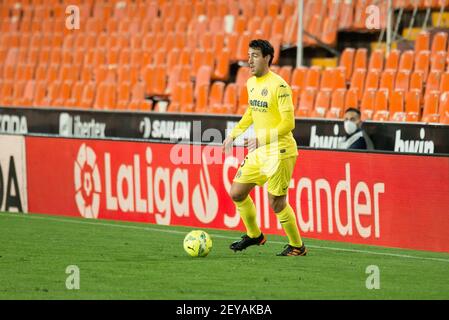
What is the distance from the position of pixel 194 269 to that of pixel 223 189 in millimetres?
4479

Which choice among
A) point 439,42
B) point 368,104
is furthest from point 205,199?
point 439,42

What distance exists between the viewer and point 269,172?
1048 cm

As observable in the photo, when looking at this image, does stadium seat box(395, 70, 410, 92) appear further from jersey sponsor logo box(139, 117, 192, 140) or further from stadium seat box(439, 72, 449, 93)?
jersey sponsor logo box(139, 117, 192, 140)

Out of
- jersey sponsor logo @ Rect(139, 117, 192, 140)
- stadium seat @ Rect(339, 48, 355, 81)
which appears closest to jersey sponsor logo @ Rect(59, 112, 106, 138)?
jersey sponsor logo @ Rect(139, 117, 192, 140)

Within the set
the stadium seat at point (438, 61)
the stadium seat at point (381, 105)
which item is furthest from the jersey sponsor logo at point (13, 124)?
the stadium seat at point (438, 61)

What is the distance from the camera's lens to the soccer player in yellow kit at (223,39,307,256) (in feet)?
33.8

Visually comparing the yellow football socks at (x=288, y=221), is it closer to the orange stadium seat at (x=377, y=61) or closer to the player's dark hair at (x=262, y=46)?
the player's dark hair at (x=262, y=46)

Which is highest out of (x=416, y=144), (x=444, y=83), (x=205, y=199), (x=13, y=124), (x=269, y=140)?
(x=444, y=83)

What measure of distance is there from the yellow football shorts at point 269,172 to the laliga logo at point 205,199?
3551mm

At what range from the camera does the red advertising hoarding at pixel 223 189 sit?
12062 mm

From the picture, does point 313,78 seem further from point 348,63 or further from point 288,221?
point 288,221

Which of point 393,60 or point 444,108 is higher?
point 393,60

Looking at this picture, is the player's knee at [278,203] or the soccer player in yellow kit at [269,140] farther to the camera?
the player's knee at [278,203]
